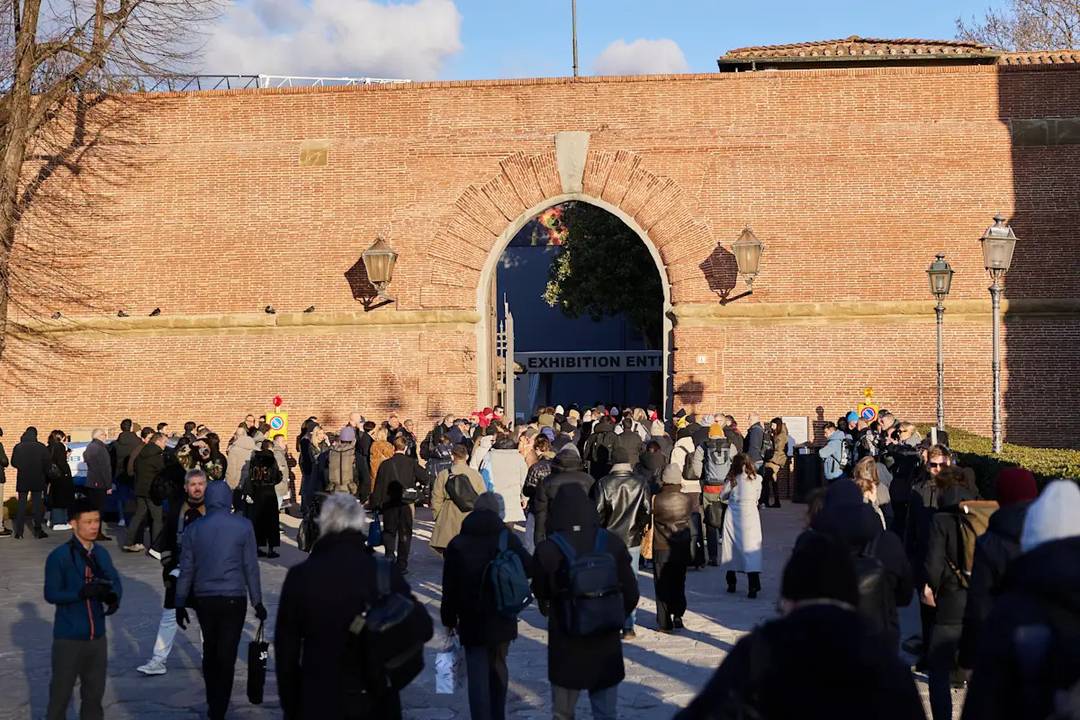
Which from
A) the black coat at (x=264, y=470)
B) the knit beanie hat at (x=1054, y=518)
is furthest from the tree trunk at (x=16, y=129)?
the knit beanie hat at (x=1054, y=518)

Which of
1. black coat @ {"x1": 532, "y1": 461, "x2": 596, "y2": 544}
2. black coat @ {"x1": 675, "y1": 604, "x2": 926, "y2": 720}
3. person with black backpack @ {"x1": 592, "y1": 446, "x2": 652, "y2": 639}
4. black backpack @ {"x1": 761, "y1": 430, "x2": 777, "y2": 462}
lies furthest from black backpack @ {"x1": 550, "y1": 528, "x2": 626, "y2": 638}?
black backpack @ {"x1": 761, "y1": 430, "x2": 777, "y2": 462}

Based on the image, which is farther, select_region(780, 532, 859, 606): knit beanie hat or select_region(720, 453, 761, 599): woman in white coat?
select_region(720, 453, 761, 599): woman in white coat

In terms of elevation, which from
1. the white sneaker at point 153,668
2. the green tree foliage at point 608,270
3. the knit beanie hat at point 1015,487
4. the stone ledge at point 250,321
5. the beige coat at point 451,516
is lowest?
the white sneaker at point 153,668

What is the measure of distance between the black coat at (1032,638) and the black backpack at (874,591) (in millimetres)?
2350

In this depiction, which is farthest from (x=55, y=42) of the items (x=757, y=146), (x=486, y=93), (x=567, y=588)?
(x=567, y=588)

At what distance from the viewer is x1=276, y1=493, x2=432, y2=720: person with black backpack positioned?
6.04m

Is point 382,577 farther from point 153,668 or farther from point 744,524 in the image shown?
point 744,524

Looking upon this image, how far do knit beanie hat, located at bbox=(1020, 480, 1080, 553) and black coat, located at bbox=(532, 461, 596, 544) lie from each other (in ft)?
19.5

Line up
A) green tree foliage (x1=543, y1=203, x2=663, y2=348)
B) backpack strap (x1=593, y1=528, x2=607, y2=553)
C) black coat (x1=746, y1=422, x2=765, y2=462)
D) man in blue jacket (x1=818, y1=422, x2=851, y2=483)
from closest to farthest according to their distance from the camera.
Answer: backpack strap (x1=593, y1=528, x2=607, y2=553) < man in blue jacket (x1=818, y1=422, x2=851, y2=483) < black coat (x1=746, y1=422, x2=765, y2=462) < green tree foliage (x1=543, y1=203, x2=663, y2=348)

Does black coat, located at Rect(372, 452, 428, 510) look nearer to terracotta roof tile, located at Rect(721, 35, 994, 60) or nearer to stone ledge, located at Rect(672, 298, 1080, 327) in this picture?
stone ledge, located at Rect(672, 298, 1080, 327)

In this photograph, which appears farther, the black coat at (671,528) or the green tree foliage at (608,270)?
the green tree foliage at (608,270)

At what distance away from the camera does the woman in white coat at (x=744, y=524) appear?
1357cm

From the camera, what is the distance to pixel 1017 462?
48.5 feet

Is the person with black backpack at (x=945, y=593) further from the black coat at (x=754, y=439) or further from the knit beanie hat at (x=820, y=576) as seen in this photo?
the black coat at (x=754, y=439)
